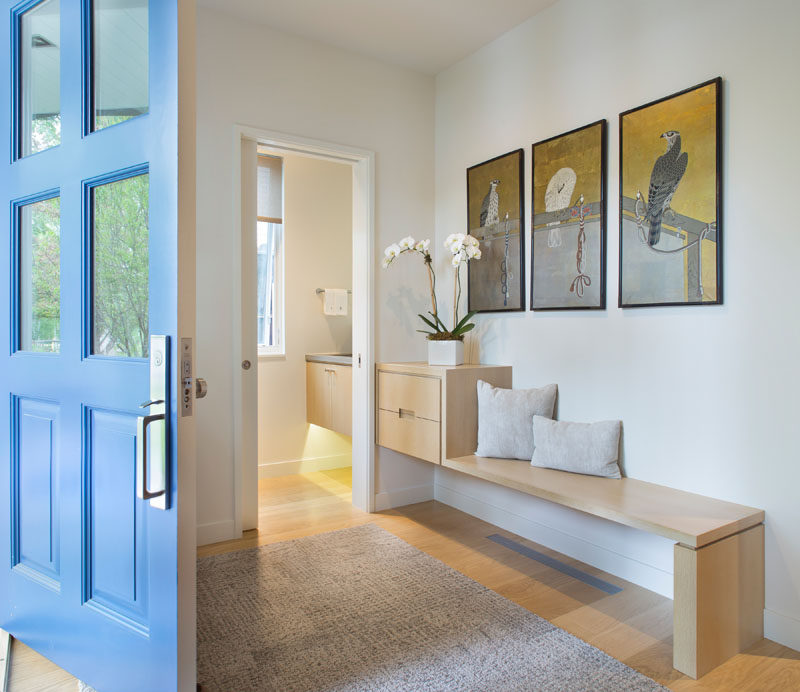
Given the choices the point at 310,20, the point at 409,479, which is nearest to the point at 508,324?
the point at 409,479

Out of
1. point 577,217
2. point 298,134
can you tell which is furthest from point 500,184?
point 298,134

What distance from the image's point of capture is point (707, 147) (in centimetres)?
207

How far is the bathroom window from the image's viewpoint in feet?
13.7

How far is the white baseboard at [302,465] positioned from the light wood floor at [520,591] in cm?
23

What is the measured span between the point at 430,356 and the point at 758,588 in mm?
1806

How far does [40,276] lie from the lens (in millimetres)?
1623

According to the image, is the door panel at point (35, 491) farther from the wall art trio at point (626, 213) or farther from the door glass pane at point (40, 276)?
the wall art trio at point (626, 213)

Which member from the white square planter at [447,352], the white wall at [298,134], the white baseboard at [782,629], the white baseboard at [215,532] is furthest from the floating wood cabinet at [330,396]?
the white baseboard at [782,629]

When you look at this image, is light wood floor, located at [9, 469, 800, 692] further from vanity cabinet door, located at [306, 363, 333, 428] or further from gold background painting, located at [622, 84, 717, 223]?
gold background painting, located at [622, 84, 717, 223]

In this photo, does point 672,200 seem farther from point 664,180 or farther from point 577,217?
point 577,217

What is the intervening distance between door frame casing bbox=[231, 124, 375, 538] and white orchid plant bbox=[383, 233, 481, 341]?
0.21 meters

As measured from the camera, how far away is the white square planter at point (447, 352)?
3.03 metres

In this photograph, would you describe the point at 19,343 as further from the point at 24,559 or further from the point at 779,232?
the point at 779,232

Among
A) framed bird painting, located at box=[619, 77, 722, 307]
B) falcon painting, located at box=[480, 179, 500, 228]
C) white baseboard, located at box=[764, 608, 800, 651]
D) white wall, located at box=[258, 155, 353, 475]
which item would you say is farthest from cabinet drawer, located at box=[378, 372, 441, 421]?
white baseboard, located at box=[764, 608, 800, 651]
